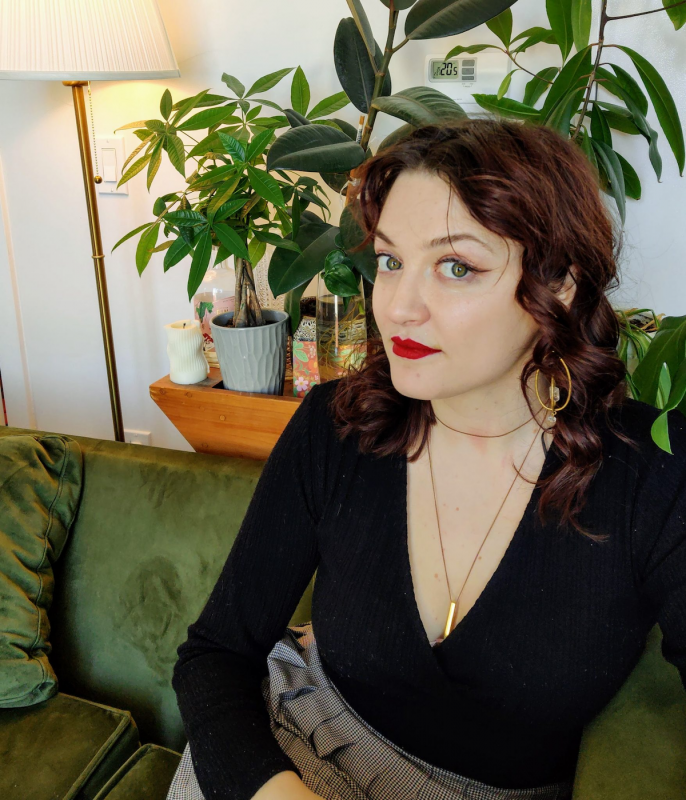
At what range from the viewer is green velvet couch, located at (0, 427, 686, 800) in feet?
3.91

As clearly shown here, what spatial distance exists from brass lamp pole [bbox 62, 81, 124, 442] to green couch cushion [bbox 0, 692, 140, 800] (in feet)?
2.58

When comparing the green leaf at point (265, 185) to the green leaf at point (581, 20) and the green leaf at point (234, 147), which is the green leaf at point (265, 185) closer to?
the green leaf at point (234, 147)

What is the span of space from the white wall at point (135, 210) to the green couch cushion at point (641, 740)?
88cm

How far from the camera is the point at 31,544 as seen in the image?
53.2 inches

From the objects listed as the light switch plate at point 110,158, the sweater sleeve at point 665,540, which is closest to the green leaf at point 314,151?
the sweater sleeve at point 665,540

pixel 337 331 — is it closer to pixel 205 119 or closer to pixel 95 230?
pixel 205 119

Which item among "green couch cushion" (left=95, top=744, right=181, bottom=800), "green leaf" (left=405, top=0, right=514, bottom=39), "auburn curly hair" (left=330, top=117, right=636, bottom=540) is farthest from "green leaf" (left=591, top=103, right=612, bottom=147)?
"green couch cushion" (left=95, top=744, right=181, bottom=800)

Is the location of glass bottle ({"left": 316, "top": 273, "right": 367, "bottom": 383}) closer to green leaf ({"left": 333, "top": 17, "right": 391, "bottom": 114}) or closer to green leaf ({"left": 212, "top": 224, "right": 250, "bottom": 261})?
green leaf ({"left": 212, "top": 224, "right": 250, "bottom": 261})

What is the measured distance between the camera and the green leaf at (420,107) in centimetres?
110

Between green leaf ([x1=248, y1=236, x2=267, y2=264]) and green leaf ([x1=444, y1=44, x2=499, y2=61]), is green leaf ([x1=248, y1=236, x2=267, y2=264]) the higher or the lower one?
the lower one

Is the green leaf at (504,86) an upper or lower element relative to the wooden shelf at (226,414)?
upper

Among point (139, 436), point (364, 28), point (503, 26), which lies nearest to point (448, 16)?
point (364, 28)

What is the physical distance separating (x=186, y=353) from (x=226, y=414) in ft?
0.53

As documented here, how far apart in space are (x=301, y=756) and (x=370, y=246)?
77cm
